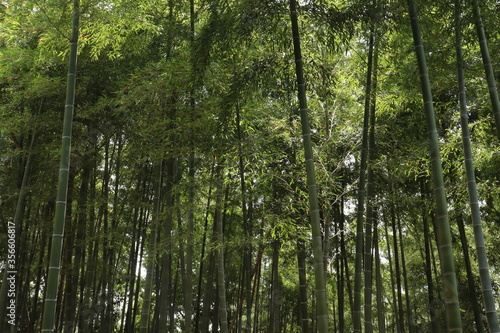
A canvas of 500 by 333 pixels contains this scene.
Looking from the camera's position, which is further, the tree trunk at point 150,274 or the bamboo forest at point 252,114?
the tree trunk at point 150,274

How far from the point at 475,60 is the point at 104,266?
19.5 feet

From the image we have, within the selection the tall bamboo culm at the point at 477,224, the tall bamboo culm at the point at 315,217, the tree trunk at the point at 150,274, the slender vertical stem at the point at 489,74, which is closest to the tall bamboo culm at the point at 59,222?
the tree trunk at the point at 150,274

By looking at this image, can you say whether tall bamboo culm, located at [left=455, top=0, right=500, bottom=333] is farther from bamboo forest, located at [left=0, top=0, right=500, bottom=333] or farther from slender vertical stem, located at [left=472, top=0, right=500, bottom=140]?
slender vertical stem, located at [left=472, top=0, right=500, bottom=140]

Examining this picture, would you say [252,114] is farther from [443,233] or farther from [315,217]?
[443,233]

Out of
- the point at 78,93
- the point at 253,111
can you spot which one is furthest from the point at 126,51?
the point at 253,111

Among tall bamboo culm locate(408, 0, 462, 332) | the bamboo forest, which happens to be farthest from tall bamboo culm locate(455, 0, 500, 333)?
tall bamboo culm locate(408, 0, 462, 332)

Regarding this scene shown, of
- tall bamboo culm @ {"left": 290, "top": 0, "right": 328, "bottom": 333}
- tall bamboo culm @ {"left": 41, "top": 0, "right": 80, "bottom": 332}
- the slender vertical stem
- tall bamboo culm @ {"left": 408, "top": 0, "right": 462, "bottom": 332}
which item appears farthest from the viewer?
the slender vertical stem

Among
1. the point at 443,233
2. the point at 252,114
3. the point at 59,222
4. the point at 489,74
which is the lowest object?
the point at 443,233

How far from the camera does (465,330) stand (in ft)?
31.2

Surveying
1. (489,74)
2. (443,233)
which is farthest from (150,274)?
(489,74)

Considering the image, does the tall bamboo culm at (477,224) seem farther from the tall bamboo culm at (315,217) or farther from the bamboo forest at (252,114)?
the tall bamboo culm at (315,217)

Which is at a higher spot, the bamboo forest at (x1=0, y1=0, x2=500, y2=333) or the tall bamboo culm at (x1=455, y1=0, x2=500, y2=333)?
the bamboo forest at (x1=0, y1=0, x2=500, y2=333)

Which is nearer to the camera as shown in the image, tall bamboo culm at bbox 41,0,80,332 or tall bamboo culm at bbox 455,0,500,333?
tall bamboo culm at bbox 41,0,80,332

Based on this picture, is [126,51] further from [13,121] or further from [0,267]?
[0,267]
